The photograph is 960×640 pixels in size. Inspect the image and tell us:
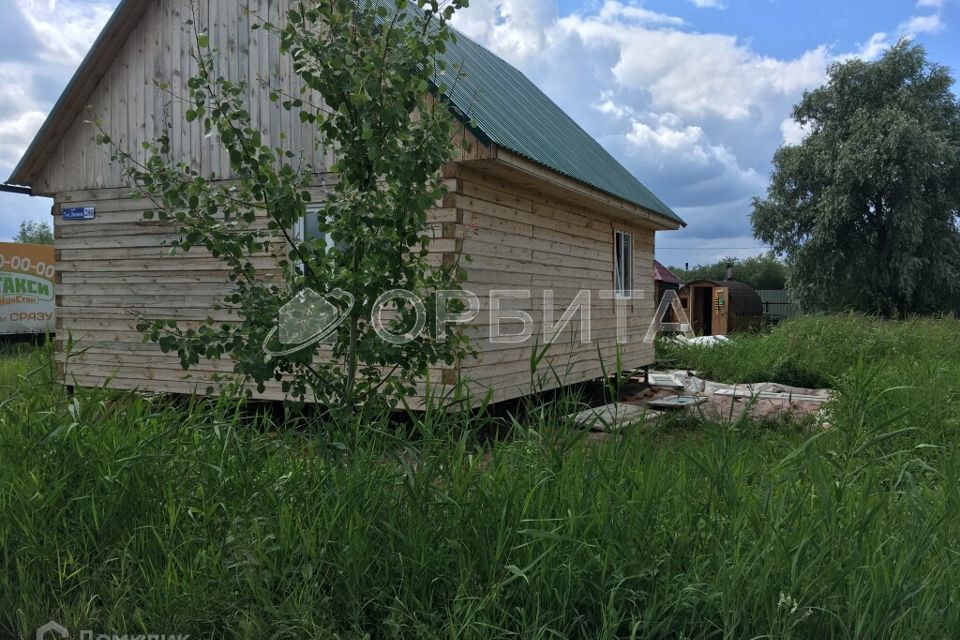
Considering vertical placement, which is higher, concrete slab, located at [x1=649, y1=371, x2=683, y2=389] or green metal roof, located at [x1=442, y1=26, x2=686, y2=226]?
green metal roof, located at [x1=442, y1=26, x2=686, y2=226]

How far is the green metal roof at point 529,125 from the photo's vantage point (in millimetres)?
7160

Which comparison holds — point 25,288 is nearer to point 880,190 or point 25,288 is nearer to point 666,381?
point 666,381

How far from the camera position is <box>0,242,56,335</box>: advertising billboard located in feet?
52.8

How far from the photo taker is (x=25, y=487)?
300 centimetres

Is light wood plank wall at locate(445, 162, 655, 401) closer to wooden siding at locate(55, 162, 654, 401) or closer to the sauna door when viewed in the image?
wooden siding at locate(55, 162, 654, 401)

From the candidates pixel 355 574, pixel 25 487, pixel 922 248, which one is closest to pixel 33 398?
pixel 25 487

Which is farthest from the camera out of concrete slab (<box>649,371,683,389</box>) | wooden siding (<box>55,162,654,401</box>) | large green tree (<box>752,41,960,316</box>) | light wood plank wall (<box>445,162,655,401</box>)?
large green tree (<box>752,41,960,316</box>)

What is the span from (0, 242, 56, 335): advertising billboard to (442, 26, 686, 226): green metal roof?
40.4 ft

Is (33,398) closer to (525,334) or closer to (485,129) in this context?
(485,129)

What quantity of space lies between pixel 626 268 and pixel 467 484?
9.66m

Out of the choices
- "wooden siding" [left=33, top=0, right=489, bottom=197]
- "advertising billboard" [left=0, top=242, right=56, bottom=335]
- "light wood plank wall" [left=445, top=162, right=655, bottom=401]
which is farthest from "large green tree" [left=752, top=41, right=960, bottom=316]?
"advertising billboard" [left=0, top=242, right=56, bottom=335]

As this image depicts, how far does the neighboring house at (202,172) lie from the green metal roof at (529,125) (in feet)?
0.22

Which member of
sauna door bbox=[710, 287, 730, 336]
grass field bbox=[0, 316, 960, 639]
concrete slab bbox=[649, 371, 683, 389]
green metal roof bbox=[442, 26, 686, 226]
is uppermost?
green metal roof bbox=[442, 26, 686, 226]

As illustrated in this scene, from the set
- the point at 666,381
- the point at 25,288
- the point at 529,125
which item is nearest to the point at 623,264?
the point at 666,381
